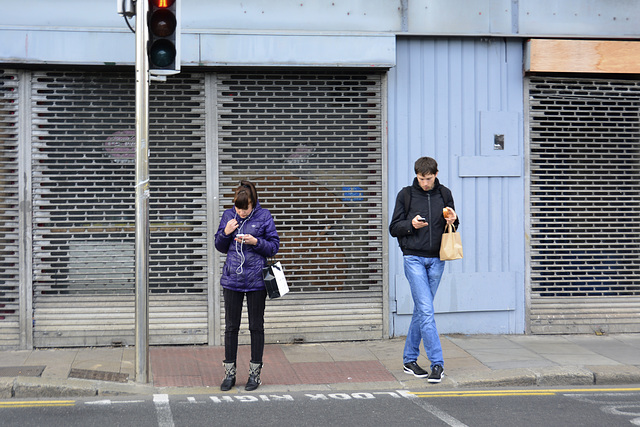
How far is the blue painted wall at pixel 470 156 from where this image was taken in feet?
29.4

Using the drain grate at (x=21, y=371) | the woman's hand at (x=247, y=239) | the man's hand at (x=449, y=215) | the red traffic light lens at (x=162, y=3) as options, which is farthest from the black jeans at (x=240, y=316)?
the red traffic light lens at (x=162, y=3)

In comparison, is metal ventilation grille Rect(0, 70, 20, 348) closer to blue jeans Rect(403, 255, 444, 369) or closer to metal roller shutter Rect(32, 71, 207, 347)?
metal roller shutter Rect(32, 71, 207, 347)

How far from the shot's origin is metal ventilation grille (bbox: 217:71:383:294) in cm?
871

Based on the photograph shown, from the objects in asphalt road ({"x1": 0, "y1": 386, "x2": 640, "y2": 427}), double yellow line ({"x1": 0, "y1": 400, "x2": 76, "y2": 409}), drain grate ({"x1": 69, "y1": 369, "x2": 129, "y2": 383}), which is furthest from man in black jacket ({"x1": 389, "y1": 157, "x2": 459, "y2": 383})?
double yellow line ({"x1": 0, "y1": 400, "x2": 76, "y2": 409})

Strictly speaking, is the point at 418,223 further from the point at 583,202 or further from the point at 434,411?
the point at 583,202

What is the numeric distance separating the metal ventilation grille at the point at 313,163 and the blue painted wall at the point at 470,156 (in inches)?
11.4

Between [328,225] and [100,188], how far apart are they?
2.57 metres

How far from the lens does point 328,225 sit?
8867mm

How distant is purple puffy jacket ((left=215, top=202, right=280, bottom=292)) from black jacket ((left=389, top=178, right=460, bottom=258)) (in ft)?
3.93

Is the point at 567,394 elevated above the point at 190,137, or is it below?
below

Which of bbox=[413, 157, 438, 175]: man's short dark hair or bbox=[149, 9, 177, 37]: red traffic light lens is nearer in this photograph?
bbox=[149, 9, 177, 37]: red traffic light lens

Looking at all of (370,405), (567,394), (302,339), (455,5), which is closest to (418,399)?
(370,405)

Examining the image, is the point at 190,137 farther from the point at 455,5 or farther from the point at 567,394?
the point at 567,394

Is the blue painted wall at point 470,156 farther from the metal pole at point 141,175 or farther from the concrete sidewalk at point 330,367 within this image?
the metal pole at point 141,175
